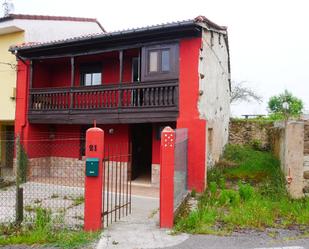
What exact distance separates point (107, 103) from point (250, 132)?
34.8ft

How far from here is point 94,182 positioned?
21.2ft

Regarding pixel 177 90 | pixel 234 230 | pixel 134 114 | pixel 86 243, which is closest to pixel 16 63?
pixel 134 114

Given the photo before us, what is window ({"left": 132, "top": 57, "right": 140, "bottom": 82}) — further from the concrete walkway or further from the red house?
the concrete walkway

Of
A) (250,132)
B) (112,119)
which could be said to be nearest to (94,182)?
(112,119)

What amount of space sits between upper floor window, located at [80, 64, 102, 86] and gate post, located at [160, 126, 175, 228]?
8.90 metres

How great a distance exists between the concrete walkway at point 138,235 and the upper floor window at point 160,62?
547 centimetres

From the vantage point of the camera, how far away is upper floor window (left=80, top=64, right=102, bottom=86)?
49.2 feet

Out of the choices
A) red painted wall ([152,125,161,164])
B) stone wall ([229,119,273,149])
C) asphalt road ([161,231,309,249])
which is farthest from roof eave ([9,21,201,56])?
stone wall ([229,119,273,149])

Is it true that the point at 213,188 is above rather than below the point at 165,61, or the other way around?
below

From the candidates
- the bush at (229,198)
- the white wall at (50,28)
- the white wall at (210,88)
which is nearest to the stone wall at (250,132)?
the white wall at (210,88)

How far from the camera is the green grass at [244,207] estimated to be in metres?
6.76

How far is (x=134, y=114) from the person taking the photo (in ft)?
39.8

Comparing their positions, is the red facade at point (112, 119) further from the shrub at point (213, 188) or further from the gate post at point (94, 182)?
the gate post at point (94, 182)

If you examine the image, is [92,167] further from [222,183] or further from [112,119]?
[112,119]
